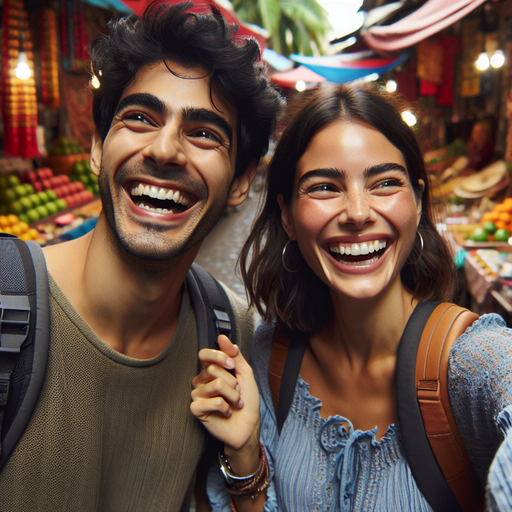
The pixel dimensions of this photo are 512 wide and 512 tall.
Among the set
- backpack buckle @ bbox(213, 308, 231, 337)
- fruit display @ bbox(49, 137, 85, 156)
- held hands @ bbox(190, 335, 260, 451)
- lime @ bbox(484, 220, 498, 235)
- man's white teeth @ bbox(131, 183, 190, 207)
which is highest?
fruit display @ bbox(49, 137, 85, 156)

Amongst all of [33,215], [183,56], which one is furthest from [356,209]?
[33,215]

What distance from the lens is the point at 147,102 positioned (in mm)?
1623

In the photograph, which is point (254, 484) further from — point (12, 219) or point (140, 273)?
point (12, 219)

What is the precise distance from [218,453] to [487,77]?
315 inches

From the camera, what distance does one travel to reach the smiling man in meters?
1.49

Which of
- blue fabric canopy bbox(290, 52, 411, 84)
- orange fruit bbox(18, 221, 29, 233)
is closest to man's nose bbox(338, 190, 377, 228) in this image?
orange fruit bbox(18, 221, 29, 233)

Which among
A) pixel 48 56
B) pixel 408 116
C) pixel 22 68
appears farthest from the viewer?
pixel 48 56

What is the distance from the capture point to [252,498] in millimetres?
1742

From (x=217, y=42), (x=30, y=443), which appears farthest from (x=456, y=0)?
(x=30, y=443)

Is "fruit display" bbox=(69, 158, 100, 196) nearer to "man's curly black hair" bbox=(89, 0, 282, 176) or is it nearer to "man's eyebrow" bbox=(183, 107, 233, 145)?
"man's curly black hair" bbox=(89, 0, 282, 176)

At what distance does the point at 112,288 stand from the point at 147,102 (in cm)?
69

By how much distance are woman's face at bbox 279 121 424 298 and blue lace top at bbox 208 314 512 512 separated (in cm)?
36

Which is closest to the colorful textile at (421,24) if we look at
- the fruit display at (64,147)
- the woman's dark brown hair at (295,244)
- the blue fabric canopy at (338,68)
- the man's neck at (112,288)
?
the blue fabric canopy at (338,68)

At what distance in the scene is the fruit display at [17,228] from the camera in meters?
4.68
